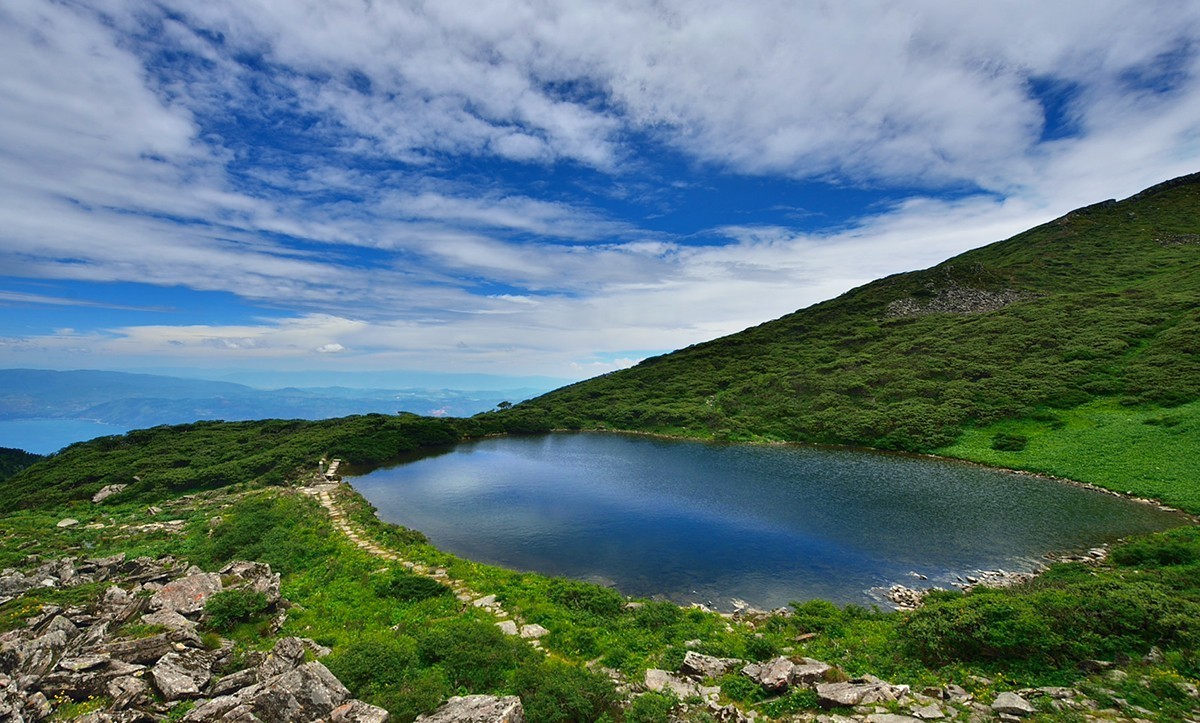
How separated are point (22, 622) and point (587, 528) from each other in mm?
26035

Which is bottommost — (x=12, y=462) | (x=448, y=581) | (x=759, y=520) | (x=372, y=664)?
(x=759, y=520)

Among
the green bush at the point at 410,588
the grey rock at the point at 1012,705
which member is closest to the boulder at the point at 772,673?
the grey rock at the point at 1012,705

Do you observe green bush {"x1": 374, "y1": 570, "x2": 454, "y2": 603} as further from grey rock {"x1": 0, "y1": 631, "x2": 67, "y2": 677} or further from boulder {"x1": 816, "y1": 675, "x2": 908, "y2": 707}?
boulder {"x1": 816, "y1": 675, "x2": 908, "y2": 707}

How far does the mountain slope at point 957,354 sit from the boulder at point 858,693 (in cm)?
5132

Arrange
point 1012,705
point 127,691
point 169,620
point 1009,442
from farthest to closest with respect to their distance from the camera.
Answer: point 1009,442
point 169,620
point 127,691
point 1012,705

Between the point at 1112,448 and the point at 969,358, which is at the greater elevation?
the point at 969,358

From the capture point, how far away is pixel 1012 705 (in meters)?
11.0

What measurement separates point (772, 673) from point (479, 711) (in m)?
8.58

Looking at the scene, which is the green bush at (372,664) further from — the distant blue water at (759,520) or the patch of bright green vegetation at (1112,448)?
the patch of bright green vegetation at (1112,448)

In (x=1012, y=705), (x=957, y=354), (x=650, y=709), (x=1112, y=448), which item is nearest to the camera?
(x=1012, y=705)

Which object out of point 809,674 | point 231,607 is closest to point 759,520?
point 809,674

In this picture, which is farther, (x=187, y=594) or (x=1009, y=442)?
(x=1009, y=442)

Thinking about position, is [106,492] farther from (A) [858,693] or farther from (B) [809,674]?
(A) [858,693]

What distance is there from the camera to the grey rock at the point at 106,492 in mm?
44000
